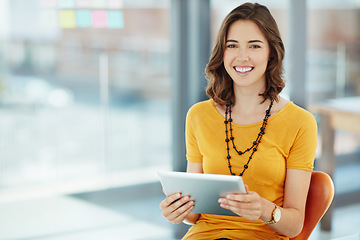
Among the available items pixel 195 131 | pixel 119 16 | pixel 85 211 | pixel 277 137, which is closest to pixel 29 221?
pixel 85 211

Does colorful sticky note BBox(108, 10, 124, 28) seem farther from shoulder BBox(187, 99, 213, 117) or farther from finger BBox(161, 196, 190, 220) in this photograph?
finger BBox(161, 196, 190, 220)

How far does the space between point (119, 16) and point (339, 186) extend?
2065mm

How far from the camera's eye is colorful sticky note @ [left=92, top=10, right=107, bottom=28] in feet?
11.3

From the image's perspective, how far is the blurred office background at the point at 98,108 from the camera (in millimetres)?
3230

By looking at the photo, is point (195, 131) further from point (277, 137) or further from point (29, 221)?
point (29, 221)

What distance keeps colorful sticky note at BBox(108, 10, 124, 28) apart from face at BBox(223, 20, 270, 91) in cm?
210

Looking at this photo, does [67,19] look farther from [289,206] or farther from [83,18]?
[289,206]

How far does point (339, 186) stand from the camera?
12.6ft

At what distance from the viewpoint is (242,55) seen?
150 cm

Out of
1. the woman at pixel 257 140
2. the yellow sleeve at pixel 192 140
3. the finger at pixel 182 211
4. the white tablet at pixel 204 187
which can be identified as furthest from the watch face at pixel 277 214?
the yellow sleeve at pixel 192 140

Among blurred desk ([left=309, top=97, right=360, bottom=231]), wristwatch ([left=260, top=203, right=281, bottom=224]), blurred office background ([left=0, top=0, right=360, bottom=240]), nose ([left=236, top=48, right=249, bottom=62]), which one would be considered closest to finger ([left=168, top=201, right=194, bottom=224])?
wristwatch ([left=260, top=203, right=281, bottom=224])

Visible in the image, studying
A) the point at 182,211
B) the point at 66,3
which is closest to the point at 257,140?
the point at 182,211

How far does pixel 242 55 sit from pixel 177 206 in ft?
1.58

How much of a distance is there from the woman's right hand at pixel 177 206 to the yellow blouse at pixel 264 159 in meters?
0.14
